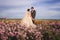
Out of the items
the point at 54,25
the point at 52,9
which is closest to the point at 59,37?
the point at 54,25

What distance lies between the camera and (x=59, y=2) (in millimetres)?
3504

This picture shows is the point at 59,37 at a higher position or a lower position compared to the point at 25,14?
lower

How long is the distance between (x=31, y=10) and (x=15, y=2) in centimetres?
27

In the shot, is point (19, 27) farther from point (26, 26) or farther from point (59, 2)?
point (59, 2)

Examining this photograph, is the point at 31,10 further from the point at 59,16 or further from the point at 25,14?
the point at 59,16

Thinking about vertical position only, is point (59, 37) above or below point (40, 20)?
below

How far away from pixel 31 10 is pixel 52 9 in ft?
1.10

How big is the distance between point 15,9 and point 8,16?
15 cm

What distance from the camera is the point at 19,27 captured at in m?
3.35

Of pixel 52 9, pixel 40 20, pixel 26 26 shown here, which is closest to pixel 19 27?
pixel 26 26

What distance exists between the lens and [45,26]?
3447mm

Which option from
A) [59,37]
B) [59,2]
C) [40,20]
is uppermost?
[59,2]

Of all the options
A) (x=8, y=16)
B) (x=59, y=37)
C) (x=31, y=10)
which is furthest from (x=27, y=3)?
(x=59, y=37)

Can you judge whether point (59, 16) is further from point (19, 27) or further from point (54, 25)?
point (19, 27)
